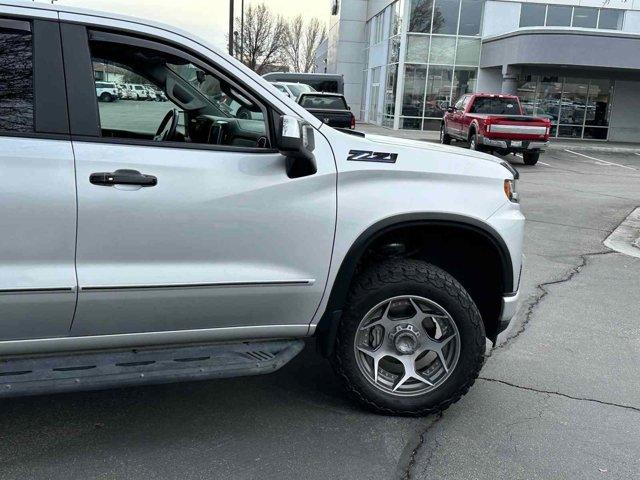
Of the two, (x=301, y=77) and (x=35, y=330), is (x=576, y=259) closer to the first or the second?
(x=35, y=330)

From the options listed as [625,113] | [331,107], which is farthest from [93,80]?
[625,113]

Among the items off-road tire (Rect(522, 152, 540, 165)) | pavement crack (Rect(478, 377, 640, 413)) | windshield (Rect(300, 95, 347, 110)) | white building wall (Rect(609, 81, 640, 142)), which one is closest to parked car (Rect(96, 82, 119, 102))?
pavement crack (Rect(478, 377, 640, 413))

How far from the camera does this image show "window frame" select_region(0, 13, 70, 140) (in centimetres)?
275

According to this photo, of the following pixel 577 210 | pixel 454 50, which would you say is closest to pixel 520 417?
pixel 577 210

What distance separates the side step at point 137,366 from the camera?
2816mm

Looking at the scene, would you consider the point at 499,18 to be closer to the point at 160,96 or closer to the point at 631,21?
the point at 631,21

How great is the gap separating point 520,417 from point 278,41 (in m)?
61.7

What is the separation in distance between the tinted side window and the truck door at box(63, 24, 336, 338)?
167 millimetres

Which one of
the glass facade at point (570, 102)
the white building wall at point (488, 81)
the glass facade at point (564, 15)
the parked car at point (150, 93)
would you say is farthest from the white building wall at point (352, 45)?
the parked car at point (150, 93)

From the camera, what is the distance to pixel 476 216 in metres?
3.40

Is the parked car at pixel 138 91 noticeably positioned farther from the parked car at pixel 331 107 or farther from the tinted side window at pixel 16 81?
the parked car at pixel 331 107

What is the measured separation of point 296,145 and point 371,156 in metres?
0.50

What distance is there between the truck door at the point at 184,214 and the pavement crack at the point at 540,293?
197 centimetres

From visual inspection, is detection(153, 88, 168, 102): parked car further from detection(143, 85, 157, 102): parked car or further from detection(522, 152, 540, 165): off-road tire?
detection(522, 152, 540, 165): off-road tire
